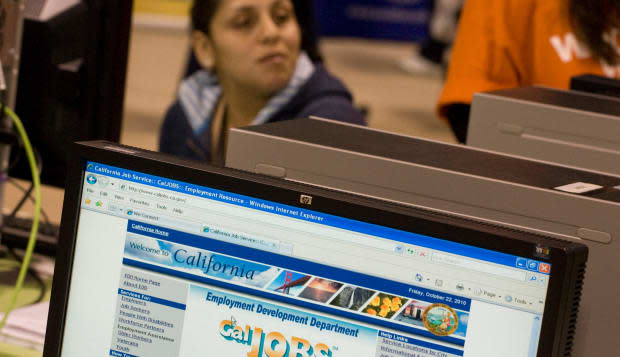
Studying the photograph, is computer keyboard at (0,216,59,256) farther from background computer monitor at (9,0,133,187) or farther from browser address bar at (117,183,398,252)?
browser address bar at (117,183,398,252)

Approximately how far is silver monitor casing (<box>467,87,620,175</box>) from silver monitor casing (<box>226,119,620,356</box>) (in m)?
0.15

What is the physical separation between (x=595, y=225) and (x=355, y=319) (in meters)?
0.23

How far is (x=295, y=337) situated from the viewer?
2.96ft

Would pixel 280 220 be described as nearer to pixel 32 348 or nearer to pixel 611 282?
pixel 611 282

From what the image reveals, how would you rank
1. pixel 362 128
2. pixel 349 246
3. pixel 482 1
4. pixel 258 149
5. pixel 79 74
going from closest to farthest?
1. pixel 349 246
2. pixel 258 149
3. pixel 362 128
4. pixel 79 74
5. pixel 482 1

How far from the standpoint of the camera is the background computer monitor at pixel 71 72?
153 cm

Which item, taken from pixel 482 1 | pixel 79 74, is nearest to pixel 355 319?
pixel 79 74

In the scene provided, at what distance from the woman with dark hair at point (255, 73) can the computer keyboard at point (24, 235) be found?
60cm

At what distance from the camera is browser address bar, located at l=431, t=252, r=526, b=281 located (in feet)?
2.63

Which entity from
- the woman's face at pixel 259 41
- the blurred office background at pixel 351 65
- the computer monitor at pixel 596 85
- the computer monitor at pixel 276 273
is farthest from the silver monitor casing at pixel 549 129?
the blurred office background at pixel 351 65

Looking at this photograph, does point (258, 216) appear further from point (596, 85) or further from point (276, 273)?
point (596, 85)

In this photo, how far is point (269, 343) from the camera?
3.00 feet

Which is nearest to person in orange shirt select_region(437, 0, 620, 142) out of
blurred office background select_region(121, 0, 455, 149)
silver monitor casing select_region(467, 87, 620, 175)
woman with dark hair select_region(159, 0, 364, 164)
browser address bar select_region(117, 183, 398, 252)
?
woman with dark hair select_region(159, 0, 364, 164)

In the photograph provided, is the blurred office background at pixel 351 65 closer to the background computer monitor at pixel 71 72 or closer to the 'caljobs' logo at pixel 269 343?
the background computer monitor at pixel 71 72
